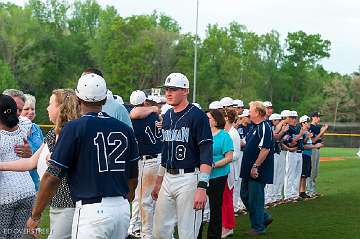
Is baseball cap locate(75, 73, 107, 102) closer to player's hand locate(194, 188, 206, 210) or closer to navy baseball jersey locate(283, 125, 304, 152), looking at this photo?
player's hand locate(194, 188, 206, 210)

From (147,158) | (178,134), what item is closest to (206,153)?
(178,134)

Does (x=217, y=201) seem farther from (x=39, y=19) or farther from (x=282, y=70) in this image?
(x=282, y=70)

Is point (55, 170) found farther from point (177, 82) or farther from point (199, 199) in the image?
point (177, 82)

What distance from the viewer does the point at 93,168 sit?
4.70 meters

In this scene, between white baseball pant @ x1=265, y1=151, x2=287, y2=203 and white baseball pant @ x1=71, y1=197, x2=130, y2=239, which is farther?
white baseball pant @ x1=265, y1=151, x2=287, y2=203

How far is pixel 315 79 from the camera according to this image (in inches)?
3777

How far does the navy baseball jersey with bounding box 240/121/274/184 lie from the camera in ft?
33.9

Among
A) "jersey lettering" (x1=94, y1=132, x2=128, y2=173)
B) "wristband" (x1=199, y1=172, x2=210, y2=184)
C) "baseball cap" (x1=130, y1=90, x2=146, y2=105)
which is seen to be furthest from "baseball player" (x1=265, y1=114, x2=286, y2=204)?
"jersey lettering" (x1=94, y1=132, x2=128, y2=173)

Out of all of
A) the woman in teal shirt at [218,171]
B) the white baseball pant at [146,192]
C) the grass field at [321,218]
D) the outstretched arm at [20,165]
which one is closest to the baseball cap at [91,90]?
the outstretched arm at [20,165]

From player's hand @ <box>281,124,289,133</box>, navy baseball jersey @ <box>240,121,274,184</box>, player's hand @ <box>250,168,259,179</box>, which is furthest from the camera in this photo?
player's hand @ <box>281,124,289,133</box>

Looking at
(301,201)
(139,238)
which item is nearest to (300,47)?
(301,201)

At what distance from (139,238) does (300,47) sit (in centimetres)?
9249

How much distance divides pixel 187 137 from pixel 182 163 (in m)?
0.30

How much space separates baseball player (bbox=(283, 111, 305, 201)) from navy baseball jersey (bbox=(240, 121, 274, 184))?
14.6ft
